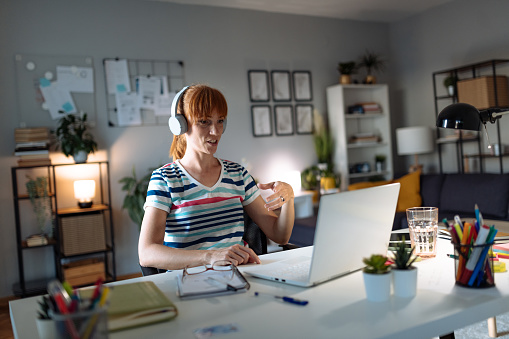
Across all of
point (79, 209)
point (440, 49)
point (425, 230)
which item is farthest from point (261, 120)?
point (425, 230)

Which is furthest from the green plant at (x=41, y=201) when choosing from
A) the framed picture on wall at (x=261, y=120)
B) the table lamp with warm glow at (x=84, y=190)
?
the framed picture on wall at (x=261, y=120)

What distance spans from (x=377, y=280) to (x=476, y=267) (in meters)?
0.27

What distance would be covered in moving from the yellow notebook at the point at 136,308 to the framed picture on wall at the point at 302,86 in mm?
4568

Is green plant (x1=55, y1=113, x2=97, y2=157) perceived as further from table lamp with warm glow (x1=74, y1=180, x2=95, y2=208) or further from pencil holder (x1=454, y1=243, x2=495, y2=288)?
pencil holder (x1=454, y1=243, x2=495, y2=288)

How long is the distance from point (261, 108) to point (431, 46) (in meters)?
2.21

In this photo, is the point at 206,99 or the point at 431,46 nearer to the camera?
the point at 206,99

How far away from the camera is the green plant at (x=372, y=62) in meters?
5.69

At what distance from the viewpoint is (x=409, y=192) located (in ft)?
16.0

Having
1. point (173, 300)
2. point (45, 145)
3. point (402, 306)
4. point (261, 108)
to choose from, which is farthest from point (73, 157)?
point (402, 306)

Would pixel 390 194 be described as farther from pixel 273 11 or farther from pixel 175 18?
pixel 273 11

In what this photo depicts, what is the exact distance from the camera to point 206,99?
184cm

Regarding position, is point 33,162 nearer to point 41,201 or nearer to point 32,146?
point 32,146

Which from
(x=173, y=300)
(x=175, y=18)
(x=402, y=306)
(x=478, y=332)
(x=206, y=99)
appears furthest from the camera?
(x=175, y=18)

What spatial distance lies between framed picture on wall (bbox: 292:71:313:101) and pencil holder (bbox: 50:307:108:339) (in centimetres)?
486
